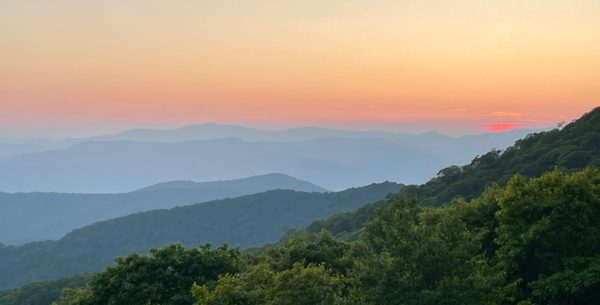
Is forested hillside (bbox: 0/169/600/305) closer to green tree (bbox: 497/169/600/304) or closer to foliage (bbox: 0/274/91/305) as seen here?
green tree (bbox: 497/169/600/304)

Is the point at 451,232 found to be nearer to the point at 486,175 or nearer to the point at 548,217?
the point at 548,217

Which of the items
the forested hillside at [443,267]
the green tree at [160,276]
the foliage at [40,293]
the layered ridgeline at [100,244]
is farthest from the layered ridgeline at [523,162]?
the layered ridgeline at [100,244]

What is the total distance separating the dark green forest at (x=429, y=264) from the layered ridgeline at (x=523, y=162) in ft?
86.0

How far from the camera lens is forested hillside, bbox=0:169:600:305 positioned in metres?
16.3

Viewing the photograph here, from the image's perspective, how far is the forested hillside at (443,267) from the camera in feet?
53.6

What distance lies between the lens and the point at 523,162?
220 feet

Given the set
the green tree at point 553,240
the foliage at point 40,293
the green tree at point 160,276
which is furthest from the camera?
the foliage at point 40,293

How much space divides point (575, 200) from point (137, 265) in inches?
832

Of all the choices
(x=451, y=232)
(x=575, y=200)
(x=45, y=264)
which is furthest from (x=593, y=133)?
(x=45, y=264)

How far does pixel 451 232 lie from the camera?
58.0ft

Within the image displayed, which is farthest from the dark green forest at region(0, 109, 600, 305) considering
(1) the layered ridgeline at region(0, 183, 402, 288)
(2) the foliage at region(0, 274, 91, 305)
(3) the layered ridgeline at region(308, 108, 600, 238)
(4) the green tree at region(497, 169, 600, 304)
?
(1) the layered ridgeline at region(0, 183, 402, 288)

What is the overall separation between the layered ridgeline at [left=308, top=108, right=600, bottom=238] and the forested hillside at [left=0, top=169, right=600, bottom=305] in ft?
89.9

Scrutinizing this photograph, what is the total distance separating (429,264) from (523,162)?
188 feet

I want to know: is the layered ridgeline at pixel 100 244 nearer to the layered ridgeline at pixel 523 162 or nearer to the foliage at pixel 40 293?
the foliage at pixel 40 293
